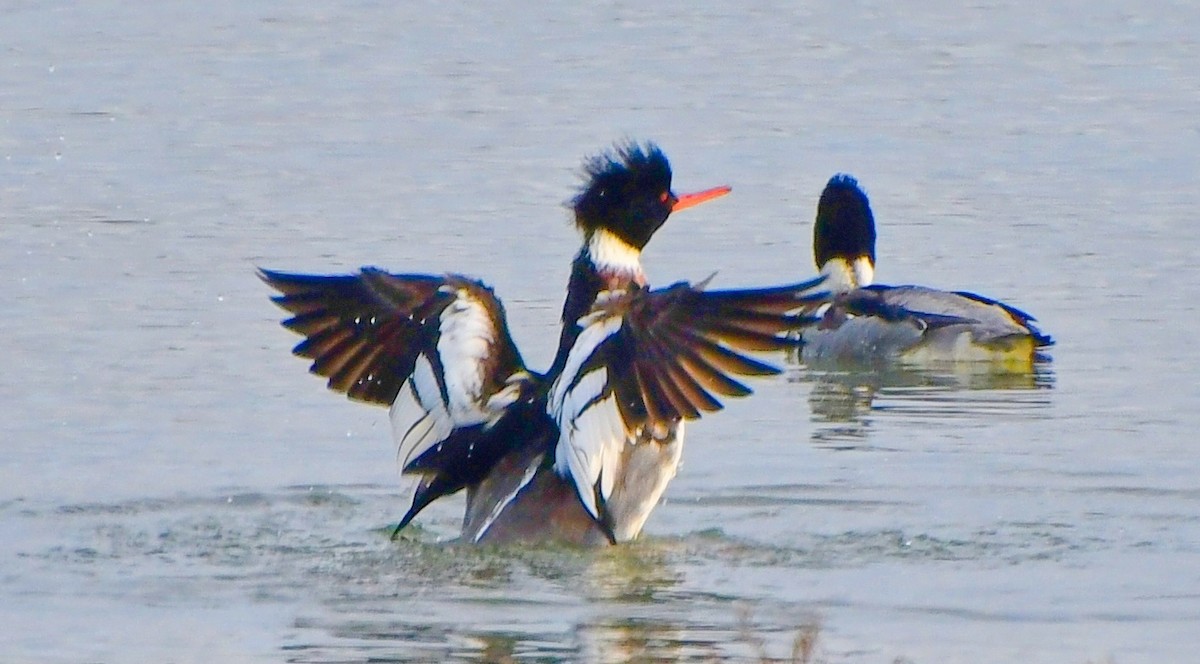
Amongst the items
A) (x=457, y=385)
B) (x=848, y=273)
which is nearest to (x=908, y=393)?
(x=848, y=273)

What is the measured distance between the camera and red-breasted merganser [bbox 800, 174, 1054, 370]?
14.0 metres

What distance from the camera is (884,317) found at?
595 inches

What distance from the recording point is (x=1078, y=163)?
742 inches

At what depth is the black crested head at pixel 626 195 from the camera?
1003cm

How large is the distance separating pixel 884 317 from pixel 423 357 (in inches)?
234

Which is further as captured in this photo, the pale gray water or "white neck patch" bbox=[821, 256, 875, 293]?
"white neck patch" bbox=[821, 256, 875, 293]

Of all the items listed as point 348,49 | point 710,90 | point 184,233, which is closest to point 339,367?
point 184,233

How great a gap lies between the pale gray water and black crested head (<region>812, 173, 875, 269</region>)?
31cm

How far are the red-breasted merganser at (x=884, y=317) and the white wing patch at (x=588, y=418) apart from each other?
4.88 meters

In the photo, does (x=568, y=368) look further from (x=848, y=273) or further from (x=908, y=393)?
(x=848, y=273)

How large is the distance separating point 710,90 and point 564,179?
14.9ft

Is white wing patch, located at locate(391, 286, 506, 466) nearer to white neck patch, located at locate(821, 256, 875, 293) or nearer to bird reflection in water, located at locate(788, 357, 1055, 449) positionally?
bird reflection in water, located at locate(788, 357, 1055, 449)

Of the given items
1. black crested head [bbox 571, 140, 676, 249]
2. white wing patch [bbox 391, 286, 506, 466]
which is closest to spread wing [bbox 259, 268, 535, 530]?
white wing patch [bbox 391, 286, 506, 466]

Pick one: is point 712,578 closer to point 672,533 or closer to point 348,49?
point 672,533
